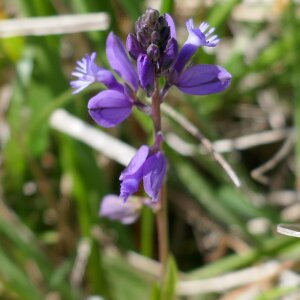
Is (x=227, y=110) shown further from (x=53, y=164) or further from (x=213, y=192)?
(x=53, y=164)

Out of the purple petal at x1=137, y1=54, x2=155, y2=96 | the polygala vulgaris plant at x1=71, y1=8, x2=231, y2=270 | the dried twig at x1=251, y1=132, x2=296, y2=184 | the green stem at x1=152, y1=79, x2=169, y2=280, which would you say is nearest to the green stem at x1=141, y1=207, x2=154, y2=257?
the dried twig at x1=251, y1=132, x2=296, y2=184

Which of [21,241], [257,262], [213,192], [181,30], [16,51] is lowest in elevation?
[257,262]

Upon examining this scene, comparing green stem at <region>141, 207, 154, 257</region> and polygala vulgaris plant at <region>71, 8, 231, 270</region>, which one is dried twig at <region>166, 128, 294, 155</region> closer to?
green stem at <region>141, 207, 154, 257</region>

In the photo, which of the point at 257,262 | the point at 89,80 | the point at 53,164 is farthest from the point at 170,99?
the point at 89,80

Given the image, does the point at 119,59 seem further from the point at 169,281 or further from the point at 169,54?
the point at 169,281

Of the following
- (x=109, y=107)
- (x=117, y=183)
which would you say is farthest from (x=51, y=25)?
(x=109, y=107)
